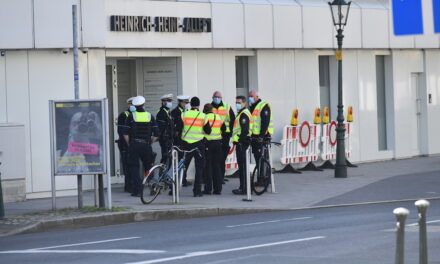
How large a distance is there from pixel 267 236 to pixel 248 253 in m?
1.95

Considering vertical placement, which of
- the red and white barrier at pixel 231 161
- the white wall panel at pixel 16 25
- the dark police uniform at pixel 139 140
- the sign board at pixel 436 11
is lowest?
the red and white barrier at pixel 231 161

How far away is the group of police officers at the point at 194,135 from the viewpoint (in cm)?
A: 2038

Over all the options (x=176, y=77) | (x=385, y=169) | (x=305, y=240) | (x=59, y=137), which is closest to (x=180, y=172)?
(x=59, y=137)

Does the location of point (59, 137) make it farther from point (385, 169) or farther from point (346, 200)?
point (385, 169)

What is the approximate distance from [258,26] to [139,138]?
650cm

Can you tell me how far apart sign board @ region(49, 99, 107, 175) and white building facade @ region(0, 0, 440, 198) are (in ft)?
8.16

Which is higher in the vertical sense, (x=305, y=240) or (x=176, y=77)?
(x=176, y=77)

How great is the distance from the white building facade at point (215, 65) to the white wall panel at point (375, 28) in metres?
0.04

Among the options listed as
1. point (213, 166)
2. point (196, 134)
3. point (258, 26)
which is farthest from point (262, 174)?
point (258, 26)

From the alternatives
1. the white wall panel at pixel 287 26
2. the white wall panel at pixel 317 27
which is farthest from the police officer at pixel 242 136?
the white wall panel at pixel 317 27

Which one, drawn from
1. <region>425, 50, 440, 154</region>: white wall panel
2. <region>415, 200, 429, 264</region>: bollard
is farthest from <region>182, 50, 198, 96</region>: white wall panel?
<region>415, 200, 429, 264</region>: bollard

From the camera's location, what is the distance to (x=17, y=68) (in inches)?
825

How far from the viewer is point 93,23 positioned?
21.8 meters

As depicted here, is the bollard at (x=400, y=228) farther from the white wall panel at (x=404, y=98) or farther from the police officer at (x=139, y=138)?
the white wall panel at (x=404, y=98)
